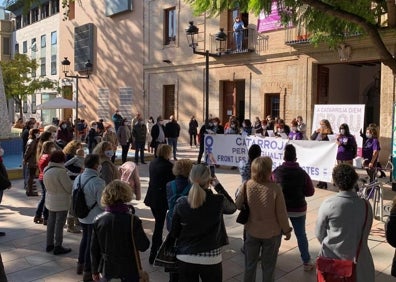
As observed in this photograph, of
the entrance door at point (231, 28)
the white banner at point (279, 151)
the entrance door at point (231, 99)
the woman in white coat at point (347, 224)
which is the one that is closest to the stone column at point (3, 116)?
the entrance door at point (231, 99)

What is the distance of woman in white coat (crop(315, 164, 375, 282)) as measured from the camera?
12.1 ft

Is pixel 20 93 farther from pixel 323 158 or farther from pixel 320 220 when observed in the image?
pixel 320 220

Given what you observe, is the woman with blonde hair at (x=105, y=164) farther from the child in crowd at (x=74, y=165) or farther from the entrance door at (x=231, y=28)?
the entrance door at (x=231, y=28)

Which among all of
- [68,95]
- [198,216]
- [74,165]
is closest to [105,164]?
[74,165]

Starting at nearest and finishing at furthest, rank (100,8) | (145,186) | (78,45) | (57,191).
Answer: (57,191), (145,186), (100,8), (78,45)

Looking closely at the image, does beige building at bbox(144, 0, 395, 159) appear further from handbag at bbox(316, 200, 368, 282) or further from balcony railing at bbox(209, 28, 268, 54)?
handbag at bbox(316, 200, 368, 282)

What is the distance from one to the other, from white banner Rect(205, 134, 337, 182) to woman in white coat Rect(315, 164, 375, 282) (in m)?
6.08

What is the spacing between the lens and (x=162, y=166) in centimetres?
541

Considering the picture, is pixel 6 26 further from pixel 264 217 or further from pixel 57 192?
pixel 264 217

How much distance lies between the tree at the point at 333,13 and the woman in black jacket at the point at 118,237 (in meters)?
2.97

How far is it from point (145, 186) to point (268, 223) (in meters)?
7.48

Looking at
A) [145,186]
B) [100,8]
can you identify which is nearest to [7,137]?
[145,186]

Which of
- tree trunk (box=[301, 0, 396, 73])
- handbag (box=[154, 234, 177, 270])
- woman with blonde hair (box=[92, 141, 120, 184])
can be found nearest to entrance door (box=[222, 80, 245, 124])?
woman with blonde hair (box=[92, 141, 120, 184])

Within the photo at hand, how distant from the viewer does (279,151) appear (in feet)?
34.1
